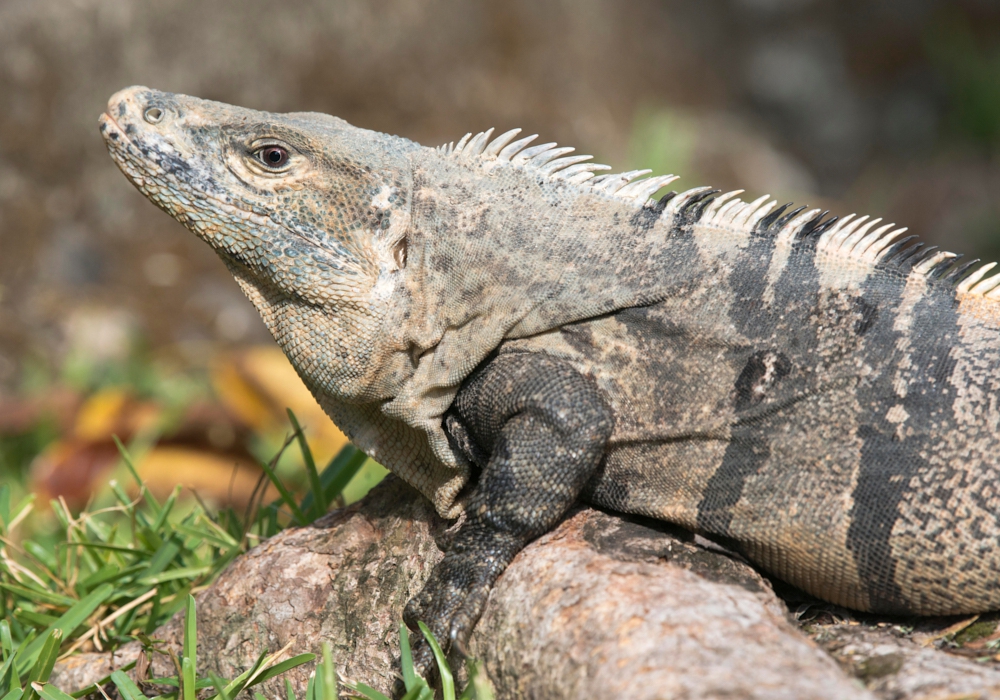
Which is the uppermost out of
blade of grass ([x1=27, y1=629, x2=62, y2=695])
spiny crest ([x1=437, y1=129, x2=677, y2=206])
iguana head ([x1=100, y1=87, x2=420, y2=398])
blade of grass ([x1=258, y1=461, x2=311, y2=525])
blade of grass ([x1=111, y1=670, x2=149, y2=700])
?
spiny crest ([x1=437, y1=129, x2=677, y2=206])

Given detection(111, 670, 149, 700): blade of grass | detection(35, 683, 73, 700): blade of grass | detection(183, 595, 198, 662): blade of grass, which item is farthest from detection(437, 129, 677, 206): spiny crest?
detection(35, 683, 73, 700): blade of grass

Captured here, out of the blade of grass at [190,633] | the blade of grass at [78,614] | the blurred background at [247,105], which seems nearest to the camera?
the blade of grass at [190,633]

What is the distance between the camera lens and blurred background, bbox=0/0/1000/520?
7.40m

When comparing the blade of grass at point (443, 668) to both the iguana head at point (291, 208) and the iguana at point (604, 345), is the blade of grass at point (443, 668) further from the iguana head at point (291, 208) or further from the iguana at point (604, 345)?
the iguana head at point (291, 208)

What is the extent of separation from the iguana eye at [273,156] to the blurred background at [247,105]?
174cm

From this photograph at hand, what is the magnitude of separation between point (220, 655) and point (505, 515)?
1.26 m

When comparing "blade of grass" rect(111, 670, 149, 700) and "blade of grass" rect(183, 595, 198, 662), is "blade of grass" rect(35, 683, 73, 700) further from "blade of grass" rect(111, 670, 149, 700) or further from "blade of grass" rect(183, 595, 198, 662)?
"blade of grass" rect(183, 595, 198, 662)

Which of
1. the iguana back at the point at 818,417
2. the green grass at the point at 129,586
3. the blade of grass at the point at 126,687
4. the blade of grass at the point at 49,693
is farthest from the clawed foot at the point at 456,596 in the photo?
the blade of grass at the point at 49,693

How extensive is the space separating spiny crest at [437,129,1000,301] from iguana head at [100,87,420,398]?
42 centimetres

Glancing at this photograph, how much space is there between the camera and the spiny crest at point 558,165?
3.19 m

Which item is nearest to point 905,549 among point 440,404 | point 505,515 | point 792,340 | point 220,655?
point 792,340

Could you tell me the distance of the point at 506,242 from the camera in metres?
3.10

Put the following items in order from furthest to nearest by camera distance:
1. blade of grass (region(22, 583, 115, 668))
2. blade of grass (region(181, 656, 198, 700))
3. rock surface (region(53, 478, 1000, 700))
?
blade of grass (region(22, 583, 115, 668)), blade of grass (region(181, 656, 198, 700)), rock surface (region(53, 478, 1000, 700))

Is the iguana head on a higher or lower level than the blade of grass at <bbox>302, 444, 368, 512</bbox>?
higher
